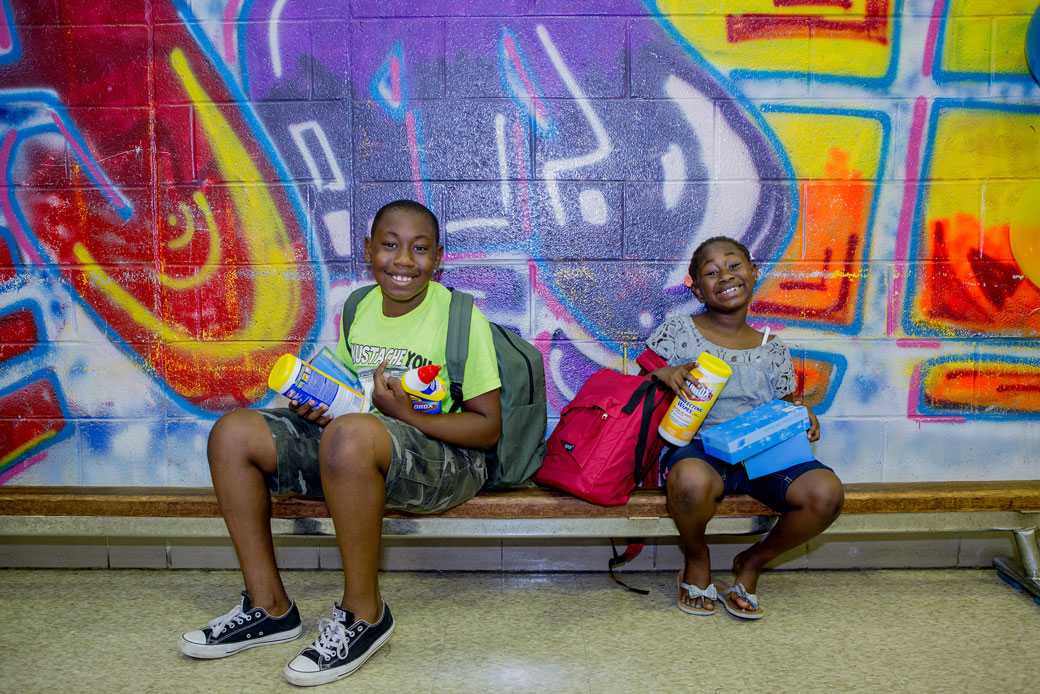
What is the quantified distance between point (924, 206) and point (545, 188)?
1425 millimetres

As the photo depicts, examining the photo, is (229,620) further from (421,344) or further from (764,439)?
(764,439)

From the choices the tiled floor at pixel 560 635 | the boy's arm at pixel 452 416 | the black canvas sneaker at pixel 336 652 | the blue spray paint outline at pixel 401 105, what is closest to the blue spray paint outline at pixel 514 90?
the blue spray paint outline at pixel 401 105

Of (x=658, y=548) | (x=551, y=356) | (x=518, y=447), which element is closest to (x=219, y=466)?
(x=518, y=447)

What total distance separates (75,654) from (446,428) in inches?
49.2

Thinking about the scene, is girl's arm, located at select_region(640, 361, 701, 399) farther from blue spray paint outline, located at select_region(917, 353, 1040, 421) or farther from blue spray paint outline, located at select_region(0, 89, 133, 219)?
blue spray paint outline, located at select_region(0, 89, 133, 219)

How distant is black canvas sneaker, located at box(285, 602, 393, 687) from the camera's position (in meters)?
1.94

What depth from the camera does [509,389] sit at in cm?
227

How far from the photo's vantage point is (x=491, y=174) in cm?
279

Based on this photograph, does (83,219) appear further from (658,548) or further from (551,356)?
(658,548)

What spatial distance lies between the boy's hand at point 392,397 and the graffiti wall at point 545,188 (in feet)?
2.60

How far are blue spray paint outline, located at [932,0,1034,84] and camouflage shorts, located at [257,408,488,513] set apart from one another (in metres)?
2.21

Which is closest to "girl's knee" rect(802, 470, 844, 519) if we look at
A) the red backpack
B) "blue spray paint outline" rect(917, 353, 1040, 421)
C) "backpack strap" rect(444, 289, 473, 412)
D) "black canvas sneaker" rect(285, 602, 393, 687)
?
the red backpack

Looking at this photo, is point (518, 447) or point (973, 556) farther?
point (973, 556)

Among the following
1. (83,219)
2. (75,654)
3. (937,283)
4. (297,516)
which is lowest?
(75,654)
